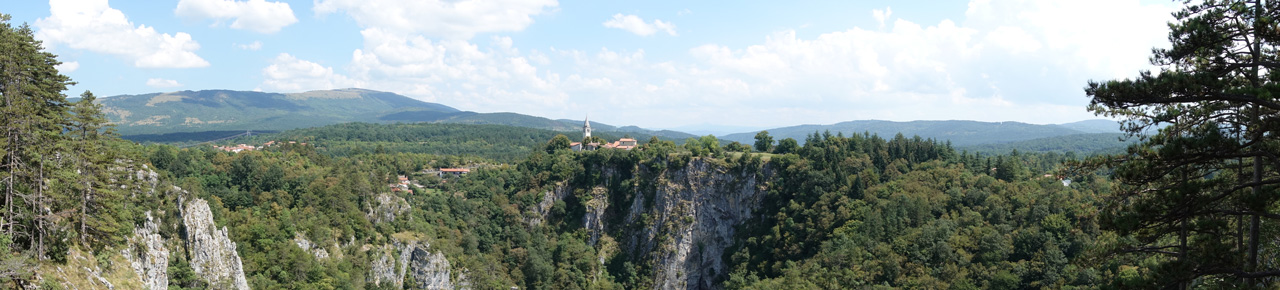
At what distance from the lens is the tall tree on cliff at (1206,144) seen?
11883mm

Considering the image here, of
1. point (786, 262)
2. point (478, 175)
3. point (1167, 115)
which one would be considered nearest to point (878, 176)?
point (786, 262)

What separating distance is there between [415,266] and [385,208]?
615cm

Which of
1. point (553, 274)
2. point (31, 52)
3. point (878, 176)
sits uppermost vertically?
point (31, 52)

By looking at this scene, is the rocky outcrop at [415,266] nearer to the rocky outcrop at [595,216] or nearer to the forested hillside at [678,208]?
the forested hillside at [678,208]

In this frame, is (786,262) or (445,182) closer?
(786,262)

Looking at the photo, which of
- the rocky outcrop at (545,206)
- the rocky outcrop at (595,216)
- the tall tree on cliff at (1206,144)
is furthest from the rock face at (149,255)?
the rocky outcrop at (595,216)

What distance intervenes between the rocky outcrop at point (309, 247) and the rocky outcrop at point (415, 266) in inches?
216

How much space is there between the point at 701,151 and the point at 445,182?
32.1 metres

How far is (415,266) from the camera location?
6162cm

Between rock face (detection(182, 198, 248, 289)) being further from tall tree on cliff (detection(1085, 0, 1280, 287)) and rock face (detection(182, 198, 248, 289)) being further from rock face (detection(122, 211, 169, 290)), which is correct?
tall tree on cliff (detection(1085, 0, 1280, 287))

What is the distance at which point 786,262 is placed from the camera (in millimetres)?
64312

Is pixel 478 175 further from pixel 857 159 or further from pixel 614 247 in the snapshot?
pixel 857 159

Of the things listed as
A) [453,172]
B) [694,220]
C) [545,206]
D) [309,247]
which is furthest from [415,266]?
[453,172]

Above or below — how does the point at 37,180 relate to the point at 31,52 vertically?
below
